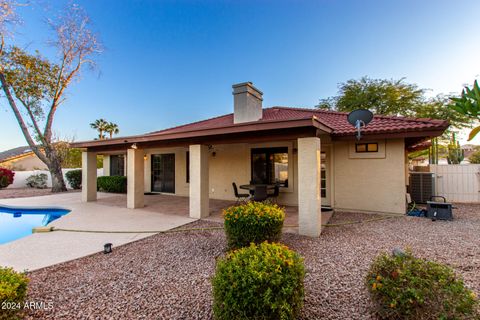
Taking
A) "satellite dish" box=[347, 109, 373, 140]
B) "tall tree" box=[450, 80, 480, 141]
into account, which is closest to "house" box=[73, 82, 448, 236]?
"satellite dish" box=[347, 109, 373, 140]

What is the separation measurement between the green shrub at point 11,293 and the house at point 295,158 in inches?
192

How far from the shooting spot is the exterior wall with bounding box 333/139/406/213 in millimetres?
7590

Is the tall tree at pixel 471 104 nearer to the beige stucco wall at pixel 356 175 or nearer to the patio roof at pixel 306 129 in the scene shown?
the patio roof at pixel 306 129

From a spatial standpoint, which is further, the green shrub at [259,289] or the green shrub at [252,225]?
the green shrub at [252,225]

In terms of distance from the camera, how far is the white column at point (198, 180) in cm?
744

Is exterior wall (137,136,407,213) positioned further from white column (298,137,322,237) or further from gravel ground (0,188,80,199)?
gravel ground (0,188,80,199)

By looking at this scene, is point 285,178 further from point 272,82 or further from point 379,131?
point 272,82

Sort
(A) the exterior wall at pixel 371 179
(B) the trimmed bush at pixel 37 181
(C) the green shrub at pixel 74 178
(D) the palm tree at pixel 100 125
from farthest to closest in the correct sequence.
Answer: (D) the palm tree at pixel 100 125, (B) the trimmed bush at pixel 37 181, (C) the green shrub at pixel 74 178, (A) the exterior wall at pixel 371 179

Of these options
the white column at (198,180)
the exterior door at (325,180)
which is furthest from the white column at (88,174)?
the exterior door at (325,180)

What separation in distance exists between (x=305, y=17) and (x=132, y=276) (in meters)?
12.0

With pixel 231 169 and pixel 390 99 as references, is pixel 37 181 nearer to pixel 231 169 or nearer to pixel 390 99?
pixel 231 169

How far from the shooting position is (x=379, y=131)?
731 centimetres

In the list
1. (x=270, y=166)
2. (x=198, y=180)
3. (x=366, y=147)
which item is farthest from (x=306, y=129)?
(x=270, y=166)

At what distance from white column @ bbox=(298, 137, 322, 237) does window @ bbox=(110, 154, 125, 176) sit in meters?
14.7
